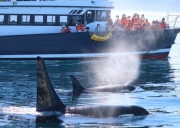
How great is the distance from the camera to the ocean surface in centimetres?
2303

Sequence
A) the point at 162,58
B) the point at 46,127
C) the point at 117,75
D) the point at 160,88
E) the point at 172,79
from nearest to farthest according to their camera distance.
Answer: the point at 46,127, the point at 160,88, the point at 172,79, the point at 117,75, the point at 162,58

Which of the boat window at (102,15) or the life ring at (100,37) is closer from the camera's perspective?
the life ring at (100,37)

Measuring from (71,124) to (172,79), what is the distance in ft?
55.7

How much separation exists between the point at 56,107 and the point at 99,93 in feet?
28.9

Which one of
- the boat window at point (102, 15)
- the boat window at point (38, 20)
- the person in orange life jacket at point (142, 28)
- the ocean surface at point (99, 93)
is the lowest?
the ocean surface at point (99, 93)

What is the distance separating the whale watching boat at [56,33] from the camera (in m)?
46.2

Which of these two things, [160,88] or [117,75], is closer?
[160,88]

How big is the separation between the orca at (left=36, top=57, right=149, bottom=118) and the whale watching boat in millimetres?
22593

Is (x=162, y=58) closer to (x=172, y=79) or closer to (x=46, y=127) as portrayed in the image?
(x=172, y=79)

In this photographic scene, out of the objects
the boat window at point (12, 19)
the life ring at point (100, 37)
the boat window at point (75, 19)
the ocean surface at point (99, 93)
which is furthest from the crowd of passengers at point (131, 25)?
the boat window at point (12, 19)

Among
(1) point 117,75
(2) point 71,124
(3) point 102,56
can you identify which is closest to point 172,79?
(1) point 117,75

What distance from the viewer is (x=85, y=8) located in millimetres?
47438

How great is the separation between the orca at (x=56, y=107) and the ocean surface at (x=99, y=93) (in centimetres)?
23

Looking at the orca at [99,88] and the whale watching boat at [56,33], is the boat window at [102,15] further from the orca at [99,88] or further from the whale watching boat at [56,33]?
the orca at [99,88]
